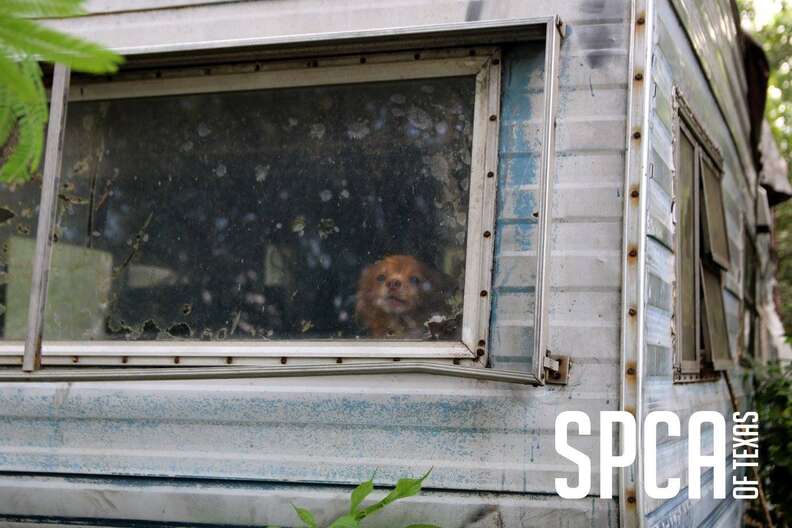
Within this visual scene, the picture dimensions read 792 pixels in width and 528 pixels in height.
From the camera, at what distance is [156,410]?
339 cm

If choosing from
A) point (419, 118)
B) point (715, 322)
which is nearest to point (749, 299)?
point (715, 322)

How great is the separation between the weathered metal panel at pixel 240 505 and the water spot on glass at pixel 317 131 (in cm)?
114

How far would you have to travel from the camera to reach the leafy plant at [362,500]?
9.64 feet

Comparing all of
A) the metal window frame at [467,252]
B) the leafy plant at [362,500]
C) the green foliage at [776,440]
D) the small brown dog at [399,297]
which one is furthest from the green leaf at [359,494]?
the green foliage at [776,440]

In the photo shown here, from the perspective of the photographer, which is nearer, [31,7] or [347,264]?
[31,7]

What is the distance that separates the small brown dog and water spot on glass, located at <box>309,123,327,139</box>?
0.50 metres

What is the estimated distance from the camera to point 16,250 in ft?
12.4

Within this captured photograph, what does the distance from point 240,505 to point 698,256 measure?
2087 millimetres

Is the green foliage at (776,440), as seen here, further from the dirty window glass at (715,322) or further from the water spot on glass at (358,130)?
the water spot on glass at (358,130)

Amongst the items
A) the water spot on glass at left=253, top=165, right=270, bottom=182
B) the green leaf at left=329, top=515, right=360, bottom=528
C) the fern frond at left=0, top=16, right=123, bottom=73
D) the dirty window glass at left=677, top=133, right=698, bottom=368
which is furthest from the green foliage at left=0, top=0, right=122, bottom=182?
the dirty window glass at left=677, top=133, right=698, bottom=368

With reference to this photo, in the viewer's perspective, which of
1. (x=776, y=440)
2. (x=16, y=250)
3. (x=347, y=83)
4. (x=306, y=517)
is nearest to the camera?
(x=306, y=517)

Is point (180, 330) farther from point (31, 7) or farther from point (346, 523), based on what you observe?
point (31, 7)

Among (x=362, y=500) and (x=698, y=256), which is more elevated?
(x=698, y=256)

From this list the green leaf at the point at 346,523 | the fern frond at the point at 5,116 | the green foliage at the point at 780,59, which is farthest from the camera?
the green foliage at the point at 780,59
